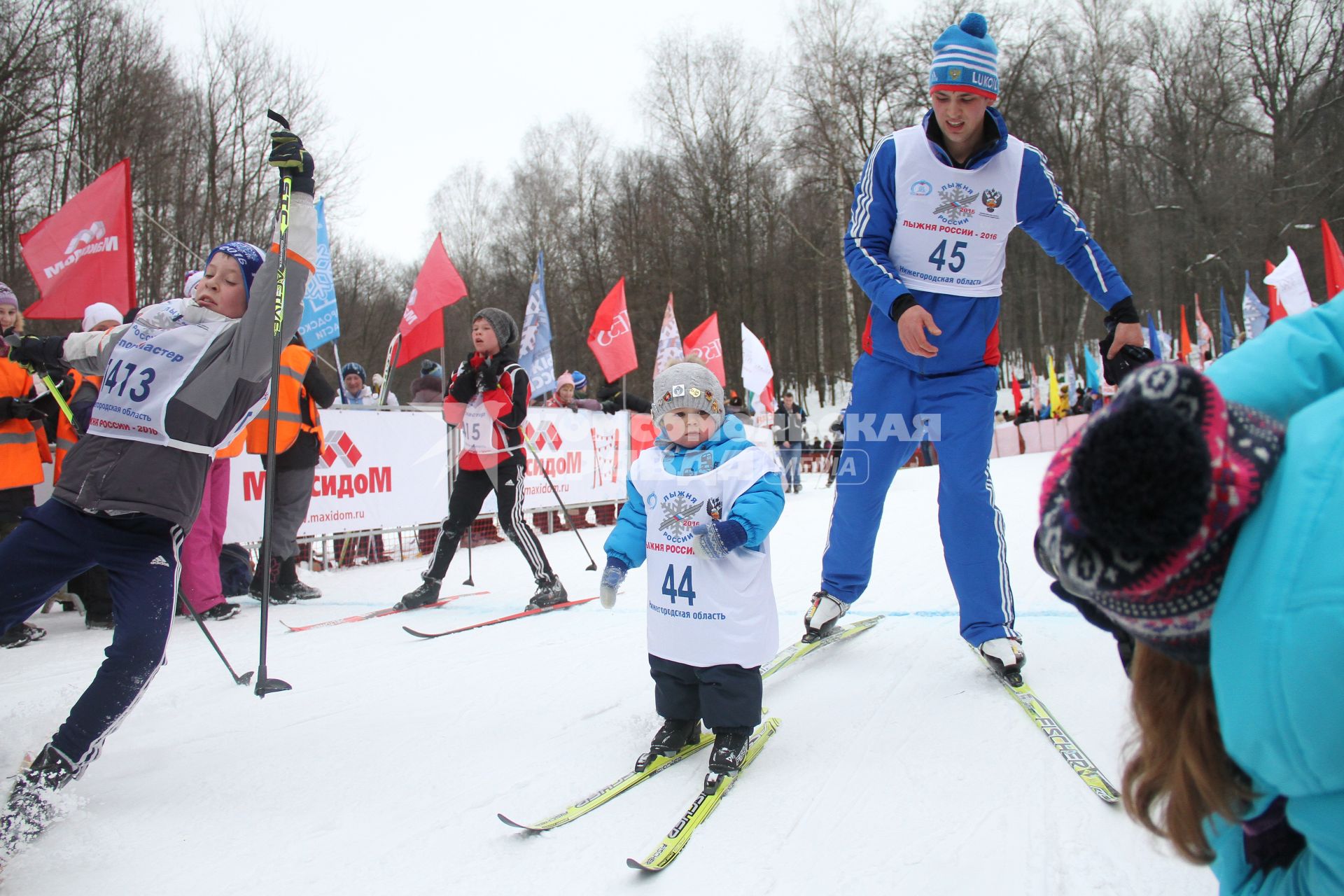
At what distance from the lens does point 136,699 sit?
219cm

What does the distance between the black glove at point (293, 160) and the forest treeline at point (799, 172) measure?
17385mm

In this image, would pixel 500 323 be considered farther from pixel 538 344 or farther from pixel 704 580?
pixel 538 344

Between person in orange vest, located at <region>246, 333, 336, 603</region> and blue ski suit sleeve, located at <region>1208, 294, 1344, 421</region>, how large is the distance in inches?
236

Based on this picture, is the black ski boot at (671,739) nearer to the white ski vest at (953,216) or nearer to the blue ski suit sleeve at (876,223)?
the blue ski suit sleeve at (876,223)

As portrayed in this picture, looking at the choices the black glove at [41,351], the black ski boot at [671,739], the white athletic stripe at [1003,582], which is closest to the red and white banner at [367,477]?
the black glove at [41,351]

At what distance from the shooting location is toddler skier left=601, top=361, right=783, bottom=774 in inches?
94.1

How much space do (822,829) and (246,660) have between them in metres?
3.27

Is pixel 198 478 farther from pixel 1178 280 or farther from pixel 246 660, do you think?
pixel 1178 280

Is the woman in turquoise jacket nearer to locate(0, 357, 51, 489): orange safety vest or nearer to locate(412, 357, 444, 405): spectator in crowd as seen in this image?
locate(0, 357, 51, 489): orange safety vest

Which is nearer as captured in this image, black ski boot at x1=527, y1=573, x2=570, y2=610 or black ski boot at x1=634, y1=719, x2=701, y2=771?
black ski boot at x1=634, y1=719, x2=701, y2=771

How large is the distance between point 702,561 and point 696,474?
11.7 inches

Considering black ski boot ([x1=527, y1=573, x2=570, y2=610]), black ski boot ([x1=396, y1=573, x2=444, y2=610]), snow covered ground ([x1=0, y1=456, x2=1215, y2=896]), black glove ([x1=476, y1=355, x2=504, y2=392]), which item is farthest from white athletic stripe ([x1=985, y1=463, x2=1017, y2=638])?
black ski boot ([x1=396, y1=573, x2=444, y2=610])

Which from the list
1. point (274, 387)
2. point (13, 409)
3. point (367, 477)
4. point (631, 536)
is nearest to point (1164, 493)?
point (631, 536)

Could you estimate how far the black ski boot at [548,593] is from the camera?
499cm
